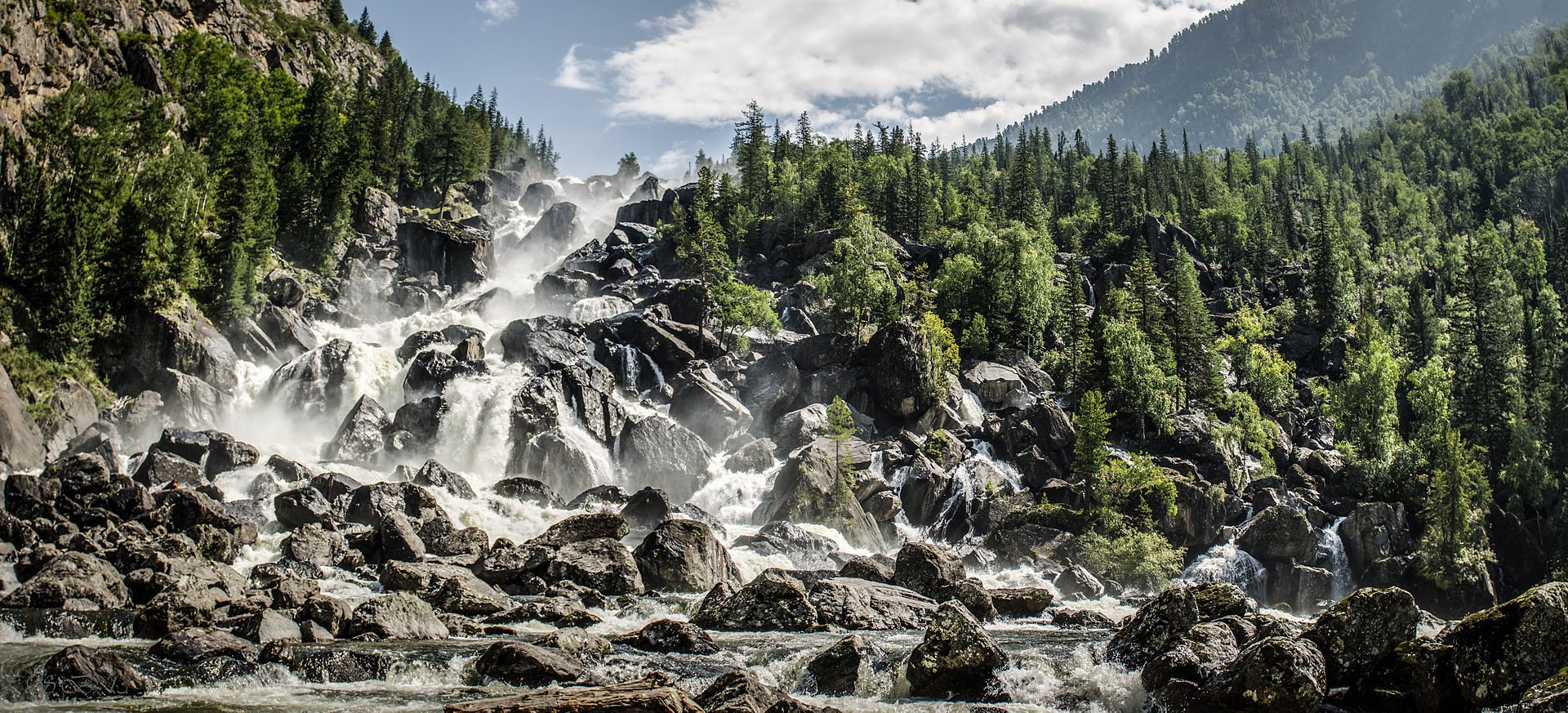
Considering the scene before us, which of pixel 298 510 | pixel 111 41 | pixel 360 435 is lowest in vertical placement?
pixel 298 510

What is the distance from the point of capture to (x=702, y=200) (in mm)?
118062

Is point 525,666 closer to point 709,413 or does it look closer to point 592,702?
point 592,702

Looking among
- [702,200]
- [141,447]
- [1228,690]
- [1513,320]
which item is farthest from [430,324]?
Result: [1513,320]

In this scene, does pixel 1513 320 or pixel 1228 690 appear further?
pixel 1513 320

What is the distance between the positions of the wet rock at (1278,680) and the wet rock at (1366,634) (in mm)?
1016

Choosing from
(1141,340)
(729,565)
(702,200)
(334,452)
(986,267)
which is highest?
(702,200)

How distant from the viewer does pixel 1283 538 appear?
204 ft

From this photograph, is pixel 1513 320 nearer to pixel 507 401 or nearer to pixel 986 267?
pixel 986 267

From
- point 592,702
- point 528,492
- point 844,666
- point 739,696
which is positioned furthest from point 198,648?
point 528,492

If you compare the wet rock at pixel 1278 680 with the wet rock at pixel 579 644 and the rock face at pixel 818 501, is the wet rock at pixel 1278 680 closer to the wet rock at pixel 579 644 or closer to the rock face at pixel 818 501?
the wet rock at pixel 579 644

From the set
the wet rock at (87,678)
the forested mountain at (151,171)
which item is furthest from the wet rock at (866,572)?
the forested mountain at (151,171)

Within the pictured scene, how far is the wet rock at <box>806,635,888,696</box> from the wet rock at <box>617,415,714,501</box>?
40251mm

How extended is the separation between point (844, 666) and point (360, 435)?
46840mm

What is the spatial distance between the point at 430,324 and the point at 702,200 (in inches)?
1856
